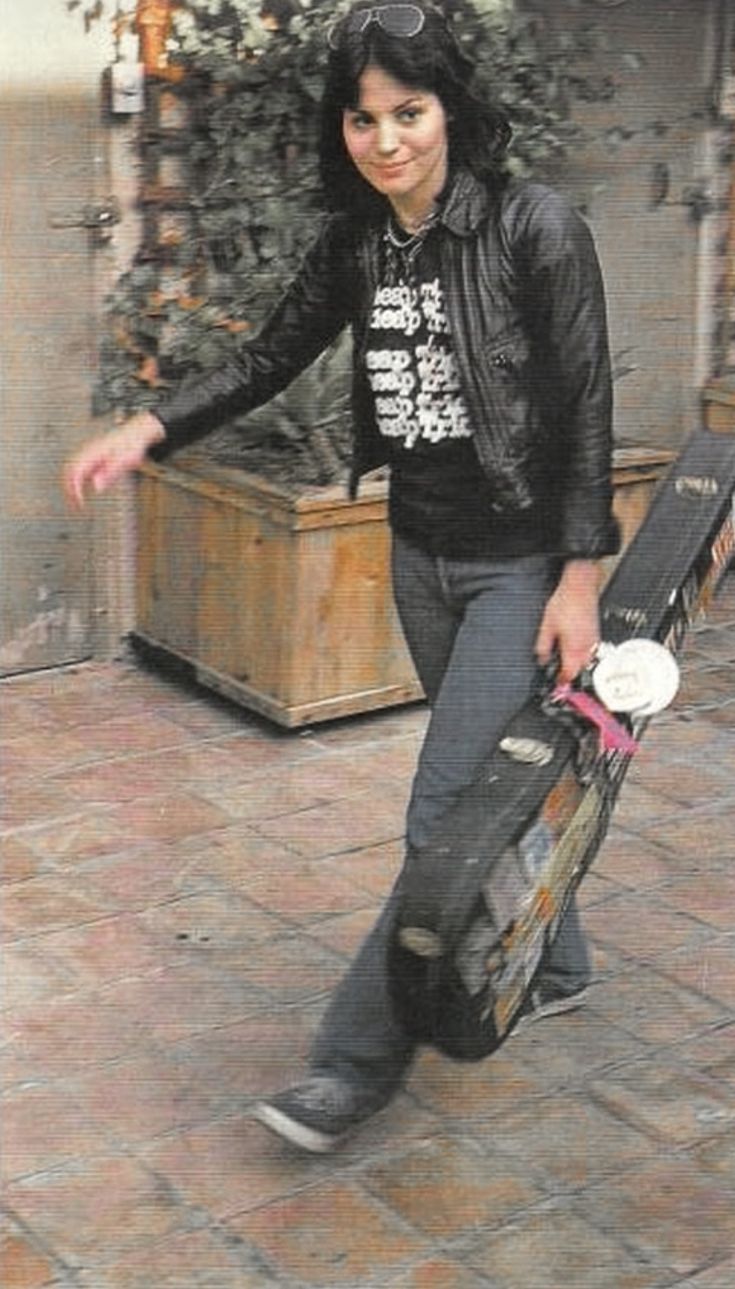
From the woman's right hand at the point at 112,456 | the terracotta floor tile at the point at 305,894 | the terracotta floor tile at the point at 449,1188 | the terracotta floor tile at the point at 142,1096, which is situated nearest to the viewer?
the terracotta floor tile at the point at 449,1188

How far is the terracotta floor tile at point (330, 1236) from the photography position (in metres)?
3.14

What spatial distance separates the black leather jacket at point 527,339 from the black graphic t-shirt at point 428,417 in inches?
1.2

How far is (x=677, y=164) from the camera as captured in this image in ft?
22.0

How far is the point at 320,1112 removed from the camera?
340cm

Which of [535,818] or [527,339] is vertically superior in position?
[527,339]

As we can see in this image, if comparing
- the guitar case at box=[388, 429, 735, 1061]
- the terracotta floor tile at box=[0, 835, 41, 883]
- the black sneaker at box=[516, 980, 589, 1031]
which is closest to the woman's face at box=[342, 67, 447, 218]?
the guitar case at box=[388, 429, 735, 1061]

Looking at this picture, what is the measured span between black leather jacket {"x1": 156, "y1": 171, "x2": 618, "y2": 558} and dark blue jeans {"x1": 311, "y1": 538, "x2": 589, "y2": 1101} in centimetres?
13

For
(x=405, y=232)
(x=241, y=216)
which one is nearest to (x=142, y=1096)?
(x=405, y=232)

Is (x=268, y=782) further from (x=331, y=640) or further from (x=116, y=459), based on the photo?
(x=116, y=459)

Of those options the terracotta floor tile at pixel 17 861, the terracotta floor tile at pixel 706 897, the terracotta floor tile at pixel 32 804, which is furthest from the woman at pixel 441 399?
the terracotta floor tile at pixel 32 804

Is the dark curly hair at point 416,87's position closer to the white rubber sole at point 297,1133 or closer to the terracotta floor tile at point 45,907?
the white rubber sole at point 297,1133

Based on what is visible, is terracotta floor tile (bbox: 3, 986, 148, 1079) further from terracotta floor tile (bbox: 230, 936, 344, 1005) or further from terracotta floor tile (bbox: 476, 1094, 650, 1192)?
terracotta floor tile (bbox: 476, 1094, 650, 1192)

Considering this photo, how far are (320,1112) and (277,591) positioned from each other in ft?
6.94

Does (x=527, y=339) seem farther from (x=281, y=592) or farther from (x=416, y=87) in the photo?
(x=281, y=592)
